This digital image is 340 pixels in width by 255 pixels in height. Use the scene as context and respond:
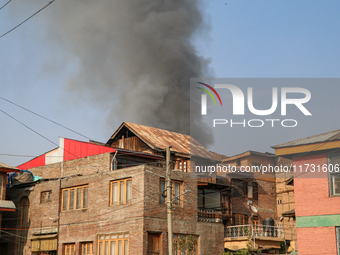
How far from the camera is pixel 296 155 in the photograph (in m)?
20.1

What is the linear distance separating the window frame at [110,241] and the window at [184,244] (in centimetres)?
327

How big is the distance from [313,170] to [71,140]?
24838 millimetres

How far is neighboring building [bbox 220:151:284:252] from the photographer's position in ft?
115

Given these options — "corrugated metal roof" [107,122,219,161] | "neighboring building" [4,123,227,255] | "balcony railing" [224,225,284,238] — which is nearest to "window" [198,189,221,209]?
A: "neighboring building" [4,123,227,255]

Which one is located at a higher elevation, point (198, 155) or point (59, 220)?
point (198, 155)

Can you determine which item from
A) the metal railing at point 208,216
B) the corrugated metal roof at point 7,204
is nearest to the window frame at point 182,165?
the metal railing at point 208,216

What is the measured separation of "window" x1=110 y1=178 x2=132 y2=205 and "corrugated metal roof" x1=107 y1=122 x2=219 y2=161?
7635 mm

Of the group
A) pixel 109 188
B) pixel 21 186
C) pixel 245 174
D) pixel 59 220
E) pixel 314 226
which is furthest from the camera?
pixel 245 174

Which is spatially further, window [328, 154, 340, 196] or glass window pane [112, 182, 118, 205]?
glass window pane [112, 182, 118, 205]

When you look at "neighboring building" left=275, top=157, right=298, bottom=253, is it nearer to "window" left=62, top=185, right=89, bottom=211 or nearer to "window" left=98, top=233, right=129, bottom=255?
"window" left=98, top=233, right=129, bottom=255

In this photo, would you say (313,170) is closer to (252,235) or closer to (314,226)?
(314,226)

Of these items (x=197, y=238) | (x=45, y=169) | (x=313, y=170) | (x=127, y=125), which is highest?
(x=127, y=125)

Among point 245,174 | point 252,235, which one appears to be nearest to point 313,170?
point 252,235

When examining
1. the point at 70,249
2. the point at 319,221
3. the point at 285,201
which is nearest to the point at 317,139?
the point at 319,221
